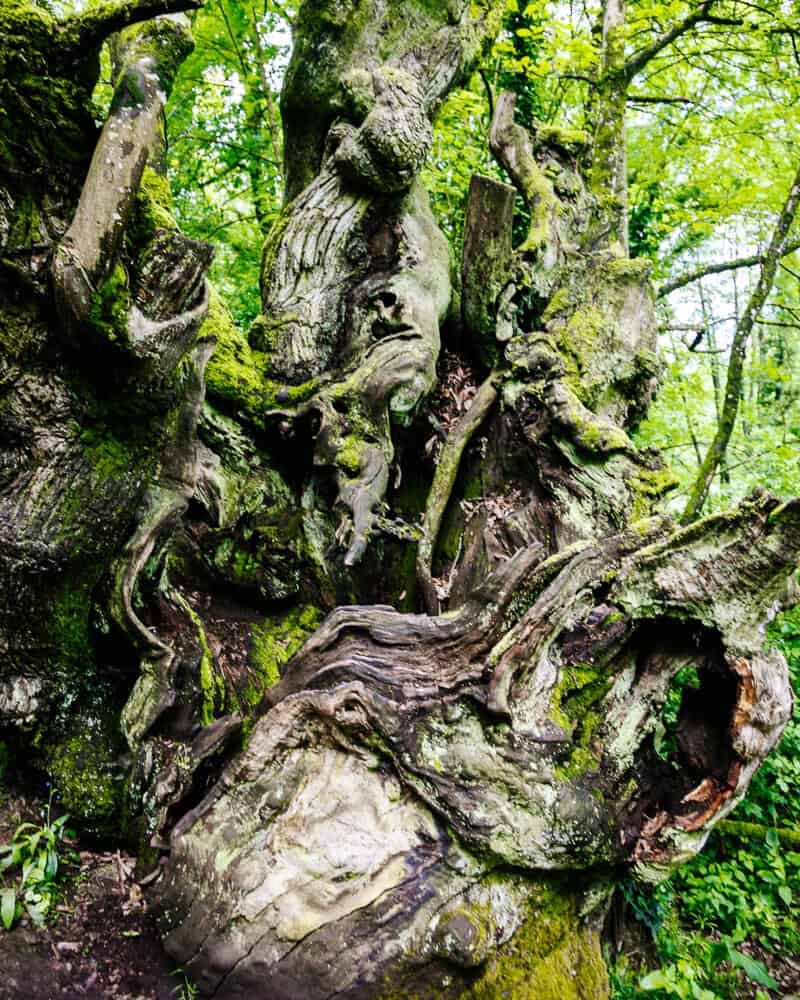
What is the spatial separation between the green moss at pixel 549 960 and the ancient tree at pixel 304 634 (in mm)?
13

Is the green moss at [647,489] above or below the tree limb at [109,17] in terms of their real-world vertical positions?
below

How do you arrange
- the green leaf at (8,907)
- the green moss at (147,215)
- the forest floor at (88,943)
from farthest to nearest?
the green moss at (147,215) → the green leaf at (8,907) → the forest floor at (88,943)

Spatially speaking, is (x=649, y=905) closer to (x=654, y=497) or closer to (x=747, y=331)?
(x=654, y=497)

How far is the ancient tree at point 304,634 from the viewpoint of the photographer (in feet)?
9.45

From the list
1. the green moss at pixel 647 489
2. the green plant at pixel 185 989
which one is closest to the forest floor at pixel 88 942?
the green plant at pixel 185 989

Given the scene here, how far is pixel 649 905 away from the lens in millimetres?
3953

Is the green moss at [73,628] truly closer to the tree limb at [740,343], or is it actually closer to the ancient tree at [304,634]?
the ancient tree at [304,634]

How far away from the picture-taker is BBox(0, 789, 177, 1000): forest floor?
2684 millimetres

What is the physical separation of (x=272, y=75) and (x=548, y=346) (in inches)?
313

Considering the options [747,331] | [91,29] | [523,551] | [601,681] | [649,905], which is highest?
[747,331]

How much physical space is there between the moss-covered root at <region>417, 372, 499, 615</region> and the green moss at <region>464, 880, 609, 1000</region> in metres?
2.25

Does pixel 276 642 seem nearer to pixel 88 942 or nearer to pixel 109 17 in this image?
pixel 88 942

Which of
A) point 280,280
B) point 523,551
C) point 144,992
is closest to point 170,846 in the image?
point 144,992

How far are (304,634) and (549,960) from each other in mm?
2269
